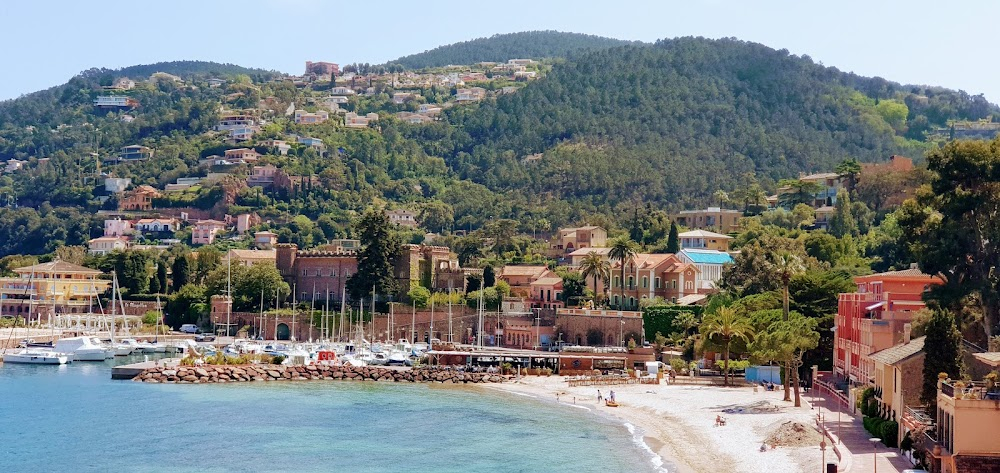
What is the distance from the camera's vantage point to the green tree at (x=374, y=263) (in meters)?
86.2

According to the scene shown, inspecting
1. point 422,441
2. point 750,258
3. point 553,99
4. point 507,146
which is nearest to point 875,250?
point 750,258

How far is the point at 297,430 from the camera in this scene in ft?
156

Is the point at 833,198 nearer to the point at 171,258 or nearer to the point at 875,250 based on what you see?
the point at 875,250

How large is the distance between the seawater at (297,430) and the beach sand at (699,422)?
1.21 metres

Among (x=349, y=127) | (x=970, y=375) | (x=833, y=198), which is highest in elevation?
(x=349, y=127)

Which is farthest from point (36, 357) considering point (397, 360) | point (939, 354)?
point (939, 354)

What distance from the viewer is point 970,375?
34031mm

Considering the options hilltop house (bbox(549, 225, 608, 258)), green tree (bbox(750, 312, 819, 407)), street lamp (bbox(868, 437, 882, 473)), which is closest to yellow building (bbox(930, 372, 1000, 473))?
street lamp (bbox(868, 437, 882, 473))

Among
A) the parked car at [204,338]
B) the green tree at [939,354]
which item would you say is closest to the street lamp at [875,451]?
the green tree at [939,354]

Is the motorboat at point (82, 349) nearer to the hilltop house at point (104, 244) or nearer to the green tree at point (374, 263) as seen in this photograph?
the green tree at point (374, 263)

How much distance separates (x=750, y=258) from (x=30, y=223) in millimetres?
104043

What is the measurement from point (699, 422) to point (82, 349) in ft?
165

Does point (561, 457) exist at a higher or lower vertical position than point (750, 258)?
lower

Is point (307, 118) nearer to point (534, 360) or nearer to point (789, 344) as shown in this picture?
point (534, 360)
